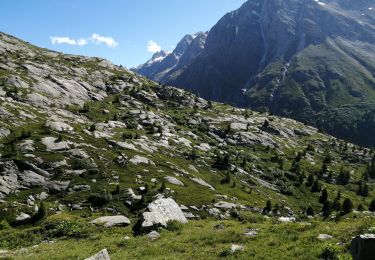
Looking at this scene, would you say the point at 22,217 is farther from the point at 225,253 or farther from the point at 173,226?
the point at 225,253

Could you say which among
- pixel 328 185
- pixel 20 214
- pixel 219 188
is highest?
pixel 20 214

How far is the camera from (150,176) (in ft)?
284

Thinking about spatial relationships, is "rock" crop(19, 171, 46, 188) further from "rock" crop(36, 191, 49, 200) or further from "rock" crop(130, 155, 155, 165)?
"rock" crop(130, 155, 155, 165)

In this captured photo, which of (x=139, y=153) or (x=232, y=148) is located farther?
(x=232, y=148)

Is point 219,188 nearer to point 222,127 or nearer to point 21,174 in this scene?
point 21,174

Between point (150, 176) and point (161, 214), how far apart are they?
5119 centimetres

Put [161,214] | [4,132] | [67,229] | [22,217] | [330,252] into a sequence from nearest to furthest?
[330,252]
[161,214]
[67,229]
[22,217]
[4,132]

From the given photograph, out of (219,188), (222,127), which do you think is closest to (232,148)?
(222,127)

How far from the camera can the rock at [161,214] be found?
3378 cm

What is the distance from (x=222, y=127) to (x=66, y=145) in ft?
291

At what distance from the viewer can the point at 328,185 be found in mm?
132625

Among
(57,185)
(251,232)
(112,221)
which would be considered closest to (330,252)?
(251,232)

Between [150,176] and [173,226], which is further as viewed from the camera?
[150,176]

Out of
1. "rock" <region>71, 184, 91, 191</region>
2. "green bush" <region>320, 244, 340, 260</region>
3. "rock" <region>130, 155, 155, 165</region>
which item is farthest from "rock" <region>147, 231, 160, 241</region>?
"rock" <region>130, 155, 155, 165</region>
